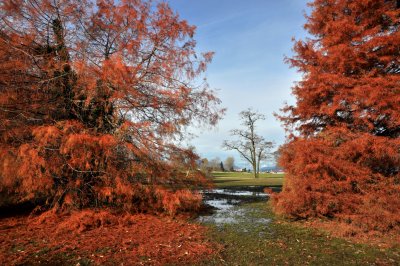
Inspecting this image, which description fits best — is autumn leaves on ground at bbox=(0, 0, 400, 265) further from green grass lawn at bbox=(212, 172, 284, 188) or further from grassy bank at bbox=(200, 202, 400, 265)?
green grass lawn at bbox=(212, 172, 284, 188)

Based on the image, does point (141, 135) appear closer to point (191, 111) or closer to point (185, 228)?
point (191, 111)

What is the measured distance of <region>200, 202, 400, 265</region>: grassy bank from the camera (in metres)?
5.57

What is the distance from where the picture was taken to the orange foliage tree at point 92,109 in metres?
8.70

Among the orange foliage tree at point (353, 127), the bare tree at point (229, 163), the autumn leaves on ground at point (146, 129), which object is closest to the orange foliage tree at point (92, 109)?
the autumn leaves on ground at point (146, 129)

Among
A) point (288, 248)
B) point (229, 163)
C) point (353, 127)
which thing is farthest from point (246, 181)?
point (229, 163)

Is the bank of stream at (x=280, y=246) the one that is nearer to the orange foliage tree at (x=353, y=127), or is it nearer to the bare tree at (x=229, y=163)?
the orange foliage tree at (x=353, y=127)

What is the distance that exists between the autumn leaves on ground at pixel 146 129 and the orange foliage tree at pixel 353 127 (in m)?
0.04

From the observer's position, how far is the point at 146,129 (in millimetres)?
9680

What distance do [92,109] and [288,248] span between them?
24.6ft

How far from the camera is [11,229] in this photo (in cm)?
749

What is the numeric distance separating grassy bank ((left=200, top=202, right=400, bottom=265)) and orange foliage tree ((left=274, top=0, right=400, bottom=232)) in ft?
3.80

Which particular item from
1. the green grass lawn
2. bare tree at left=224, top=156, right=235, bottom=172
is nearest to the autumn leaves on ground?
the green grass lawn

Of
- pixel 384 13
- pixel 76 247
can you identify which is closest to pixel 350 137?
pixel 384 13

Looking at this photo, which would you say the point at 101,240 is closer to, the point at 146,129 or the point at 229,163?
the point at 146,129
